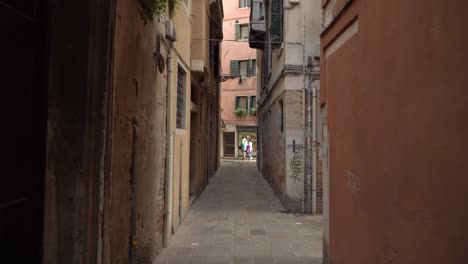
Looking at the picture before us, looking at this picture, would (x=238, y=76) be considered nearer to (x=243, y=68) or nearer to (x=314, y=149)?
(x=243, y=68)

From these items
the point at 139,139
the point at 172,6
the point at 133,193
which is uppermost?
the point at 172,6

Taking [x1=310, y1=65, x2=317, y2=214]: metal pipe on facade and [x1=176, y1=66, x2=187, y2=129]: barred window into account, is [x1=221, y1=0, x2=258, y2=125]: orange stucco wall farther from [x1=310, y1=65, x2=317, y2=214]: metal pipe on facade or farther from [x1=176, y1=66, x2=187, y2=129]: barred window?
[x1=176, y1=66, x2=187, y2=129]: barred window

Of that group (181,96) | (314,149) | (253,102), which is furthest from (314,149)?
(253,102)

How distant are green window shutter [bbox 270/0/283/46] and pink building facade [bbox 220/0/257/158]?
1554 cm

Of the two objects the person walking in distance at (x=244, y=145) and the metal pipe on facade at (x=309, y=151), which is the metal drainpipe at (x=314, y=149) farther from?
the person walking in distance at (x=244, y=145)

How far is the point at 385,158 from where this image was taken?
8.80ft

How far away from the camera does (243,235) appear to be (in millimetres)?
6613

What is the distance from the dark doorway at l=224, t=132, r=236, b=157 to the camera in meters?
29.1

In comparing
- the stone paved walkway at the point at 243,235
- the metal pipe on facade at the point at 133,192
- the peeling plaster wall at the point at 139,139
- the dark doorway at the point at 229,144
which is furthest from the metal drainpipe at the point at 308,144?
the dark doorway at the point at 229,144

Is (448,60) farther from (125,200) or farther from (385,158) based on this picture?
(125,200)

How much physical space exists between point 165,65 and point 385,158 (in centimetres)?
390

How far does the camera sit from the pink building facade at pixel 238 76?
27.1m

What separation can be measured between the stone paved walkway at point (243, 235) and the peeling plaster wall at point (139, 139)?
2.21 feet

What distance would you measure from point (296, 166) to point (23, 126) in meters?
6.83
